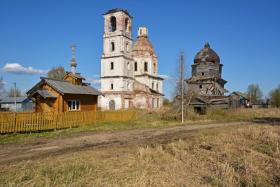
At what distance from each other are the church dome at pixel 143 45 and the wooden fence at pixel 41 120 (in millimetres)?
35090

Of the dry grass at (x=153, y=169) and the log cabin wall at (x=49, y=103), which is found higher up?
the log cabin wall at (x=49, y=103)

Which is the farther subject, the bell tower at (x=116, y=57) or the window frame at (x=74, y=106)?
the bell tower at (x=116, y=57)

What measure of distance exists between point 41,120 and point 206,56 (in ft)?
134

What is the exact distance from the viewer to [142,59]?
58625mm

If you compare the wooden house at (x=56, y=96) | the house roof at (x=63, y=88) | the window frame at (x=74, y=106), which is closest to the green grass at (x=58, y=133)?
the window frame at (x=74, y=106)

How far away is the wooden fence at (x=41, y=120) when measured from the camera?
17344 millimetres

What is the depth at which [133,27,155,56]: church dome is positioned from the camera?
59.1m

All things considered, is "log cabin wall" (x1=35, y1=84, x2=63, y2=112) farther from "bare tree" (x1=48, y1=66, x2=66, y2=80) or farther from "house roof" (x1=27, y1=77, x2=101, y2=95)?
"bare tree" (x1=48, y1=66, x2=66, y2=80)

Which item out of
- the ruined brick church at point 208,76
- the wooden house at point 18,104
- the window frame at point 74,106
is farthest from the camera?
the wooden house at point 18,104

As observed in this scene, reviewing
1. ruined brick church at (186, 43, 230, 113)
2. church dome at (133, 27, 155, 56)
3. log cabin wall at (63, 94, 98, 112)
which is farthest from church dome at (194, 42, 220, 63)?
log cabin wall at (63, 94, 98, 112)

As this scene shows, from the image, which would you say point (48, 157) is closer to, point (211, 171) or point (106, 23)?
point (211, 171)

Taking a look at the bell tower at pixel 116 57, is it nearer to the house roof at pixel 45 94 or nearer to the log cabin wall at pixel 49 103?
the log cabin wall at pixel 49 103

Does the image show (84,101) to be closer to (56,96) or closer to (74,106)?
(74,106)

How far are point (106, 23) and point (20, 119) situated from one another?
3681 centimetres
